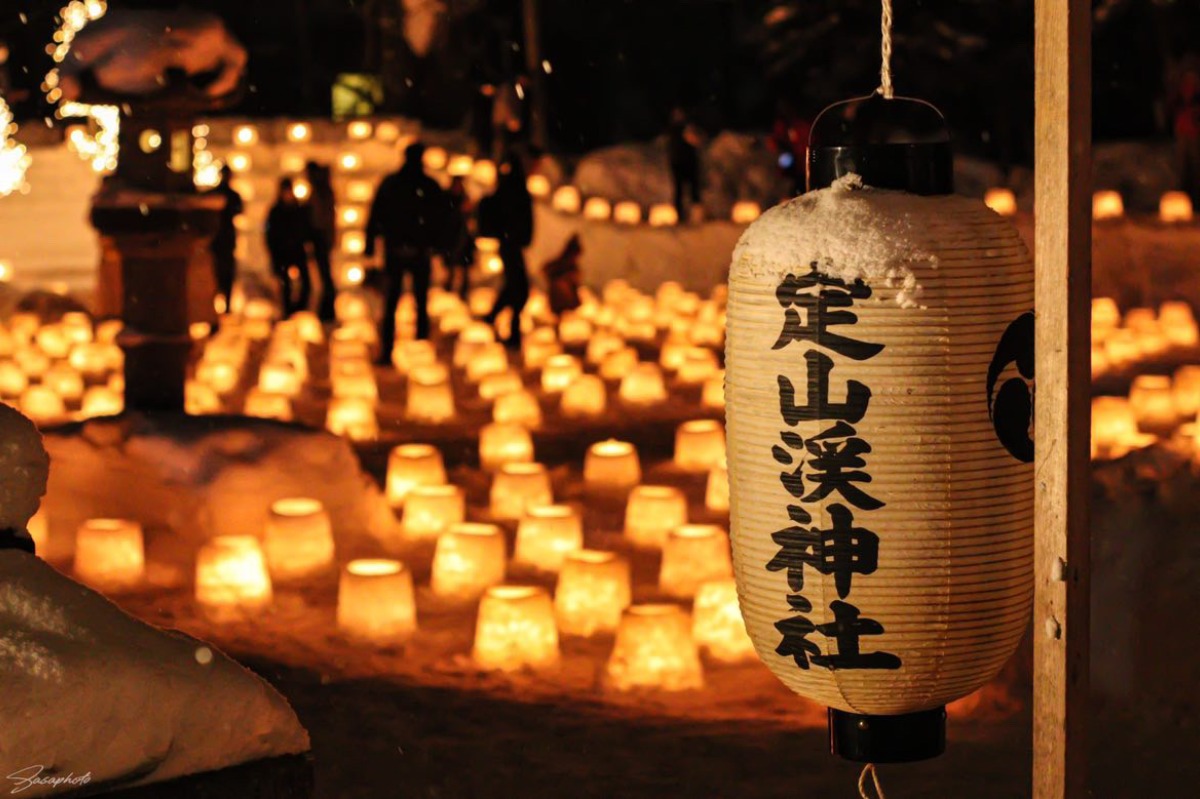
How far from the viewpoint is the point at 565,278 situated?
17188 mm

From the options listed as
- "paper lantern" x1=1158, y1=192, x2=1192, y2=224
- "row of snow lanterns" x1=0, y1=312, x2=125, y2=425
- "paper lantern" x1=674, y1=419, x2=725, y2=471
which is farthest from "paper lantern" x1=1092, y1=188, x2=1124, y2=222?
A: "row of snow lanterns" x1=0, y1=312, x2=125, y2=425

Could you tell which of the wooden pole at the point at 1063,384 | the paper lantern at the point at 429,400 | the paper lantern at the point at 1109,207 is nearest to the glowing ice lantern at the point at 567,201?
the paper lantern at the point at 1109,207

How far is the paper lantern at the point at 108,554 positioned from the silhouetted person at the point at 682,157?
455 inches

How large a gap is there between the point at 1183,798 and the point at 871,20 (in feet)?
50.6

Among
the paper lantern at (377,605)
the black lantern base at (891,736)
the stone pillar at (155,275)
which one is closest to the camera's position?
the black lantern base at (891,736)

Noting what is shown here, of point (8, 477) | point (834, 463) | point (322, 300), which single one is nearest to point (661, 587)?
point (834, 463)

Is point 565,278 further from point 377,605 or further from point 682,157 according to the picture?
point 377,605

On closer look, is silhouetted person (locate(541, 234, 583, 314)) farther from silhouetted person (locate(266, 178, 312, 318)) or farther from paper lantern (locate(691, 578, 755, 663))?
paper lantern (locate(691, 578, 755, 663))

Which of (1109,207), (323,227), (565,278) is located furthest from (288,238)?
(1109,207)

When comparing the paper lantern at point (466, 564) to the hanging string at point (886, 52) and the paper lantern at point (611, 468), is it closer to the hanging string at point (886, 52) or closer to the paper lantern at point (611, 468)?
the paper lantern at point (611, 468)

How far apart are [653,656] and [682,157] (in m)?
12.7

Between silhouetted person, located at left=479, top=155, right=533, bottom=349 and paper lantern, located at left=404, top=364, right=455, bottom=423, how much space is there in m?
2.83

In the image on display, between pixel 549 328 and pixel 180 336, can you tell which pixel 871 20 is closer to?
pixel 549 328

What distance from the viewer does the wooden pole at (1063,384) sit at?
11.5 ft
